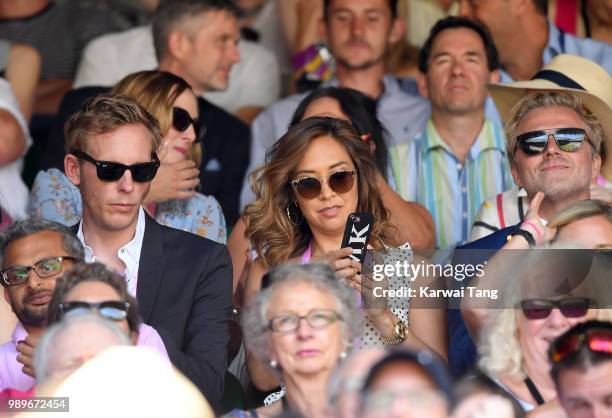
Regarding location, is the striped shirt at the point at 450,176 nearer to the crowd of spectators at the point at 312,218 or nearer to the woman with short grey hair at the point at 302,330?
the crowd of spectators at the point at 312,218

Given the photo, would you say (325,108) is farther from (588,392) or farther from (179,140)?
(588,392)

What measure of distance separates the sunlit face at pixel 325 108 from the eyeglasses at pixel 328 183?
0.83 meters

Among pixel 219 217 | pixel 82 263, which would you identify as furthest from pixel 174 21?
pixel 82 263

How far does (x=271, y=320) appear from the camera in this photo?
4348 millimetres

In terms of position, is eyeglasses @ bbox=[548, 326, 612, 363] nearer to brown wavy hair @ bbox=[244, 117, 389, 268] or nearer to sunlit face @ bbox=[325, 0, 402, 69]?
brown wavy hair @ bbox=[244, 117, 389, 268]

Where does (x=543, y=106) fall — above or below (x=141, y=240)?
above

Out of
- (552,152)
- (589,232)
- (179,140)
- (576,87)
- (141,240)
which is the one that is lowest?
(589,232)

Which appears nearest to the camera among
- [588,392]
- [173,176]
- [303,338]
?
[588,392]

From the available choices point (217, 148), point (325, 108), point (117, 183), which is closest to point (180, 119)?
point (325, 108)

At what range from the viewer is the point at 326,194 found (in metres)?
5.23

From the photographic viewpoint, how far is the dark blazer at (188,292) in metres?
4.89

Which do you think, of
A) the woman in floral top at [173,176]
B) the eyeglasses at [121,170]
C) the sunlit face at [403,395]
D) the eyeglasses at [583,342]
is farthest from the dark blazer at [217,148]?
the sunlit face at [403,395]

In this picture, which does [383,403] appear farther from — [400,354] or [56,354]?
[56,354]

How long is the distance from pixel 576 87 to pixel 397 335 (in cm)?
170
